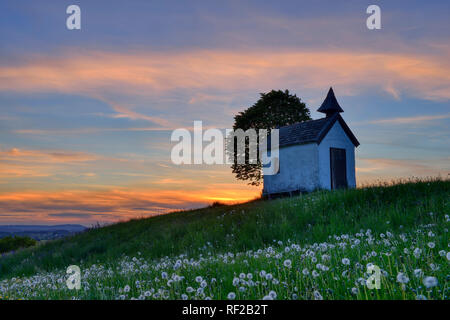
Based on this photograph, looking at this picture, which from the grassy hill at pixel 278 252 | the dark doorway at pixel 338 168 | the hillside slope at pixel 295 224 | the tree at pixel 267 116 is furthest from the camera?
the tree at pixel 267 116

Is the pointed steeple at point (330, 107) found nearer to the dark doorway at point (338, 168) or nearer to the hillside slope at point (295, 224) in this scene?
the dark doorway at point (338, 168)

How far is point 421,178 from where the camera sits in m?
20.4

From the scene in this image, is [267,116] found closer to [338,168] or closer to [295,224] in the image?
[338,168]

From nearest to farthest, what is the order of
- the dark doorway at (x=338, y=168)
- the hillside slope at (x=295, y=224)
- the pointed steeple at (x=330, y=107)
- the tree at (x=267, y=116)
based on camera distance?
the hillside slope at (x=295, y=224) < the dark doorway at (x=338, y=168) < the pointed steeple at (x=330, y=107) < the tree at (x=267, y=116)

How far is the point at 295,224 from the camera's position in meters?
15.6

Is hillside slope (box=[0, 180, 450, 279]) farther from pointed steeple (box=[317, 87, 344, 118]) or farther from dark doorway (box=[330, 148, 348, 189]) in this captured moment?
pointed steeple (box=[317, 87, 344, 118])

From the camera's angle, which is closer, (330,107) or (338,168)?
(338,168)

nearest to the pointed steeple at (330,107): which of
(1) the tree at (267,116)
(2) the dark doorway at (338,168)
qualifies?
(2) the dark doorway at (338,168)

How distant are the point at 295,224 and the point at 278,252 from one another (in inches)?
315

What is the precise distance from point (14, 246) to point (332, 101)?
1367 inches

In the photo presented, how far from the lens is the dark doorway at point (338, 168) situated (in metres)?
31.4

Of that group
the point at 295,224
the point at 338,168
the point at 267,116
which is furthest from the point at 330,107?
the point at 295,224

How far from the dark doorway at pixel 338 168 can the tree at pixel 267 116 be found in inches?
472
